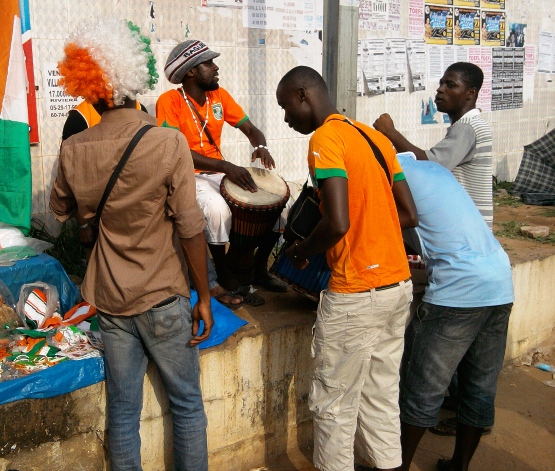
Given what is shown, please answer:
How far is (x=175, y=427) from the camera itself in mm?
3361

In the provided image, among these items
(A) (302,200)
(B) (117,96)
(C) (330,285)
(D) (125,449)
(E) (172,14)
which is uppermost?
(E) (172,14)

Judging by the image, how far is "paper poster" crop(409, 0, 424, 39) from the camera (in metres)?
8.12

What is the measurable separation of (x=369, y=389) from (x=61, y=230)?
2.90m

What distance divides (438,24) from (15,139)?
5.69 m

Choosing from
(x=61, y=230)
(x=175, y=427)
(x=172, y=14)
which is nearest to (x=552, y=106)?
(x=172, y=14)

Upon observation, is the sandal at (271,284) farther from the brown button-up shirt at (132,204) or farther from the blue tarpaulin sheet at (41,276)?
the brown button-up shirt at (132,204)

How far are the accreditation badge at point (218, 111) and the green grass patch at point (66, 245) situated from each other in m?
1.38

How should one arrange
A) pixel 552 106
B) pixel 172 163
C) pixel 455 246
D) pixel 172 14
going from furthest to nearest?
pixel 552 106 → pixel 172 14 → pixel 455 246 → pixel 172 163

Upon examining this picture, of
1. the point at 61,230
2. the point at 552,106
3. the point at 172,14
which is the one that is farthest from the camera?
the point at 552,106

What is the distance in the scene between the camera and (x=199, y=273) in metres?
3.08

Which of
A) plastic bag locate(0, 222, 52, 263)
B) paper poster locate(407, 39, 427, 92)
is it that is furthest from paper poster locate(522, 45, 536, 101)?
plastic bag locate(0, 222, 52, 263)

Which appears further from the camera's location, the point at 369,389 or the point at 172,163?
the point at 369,389

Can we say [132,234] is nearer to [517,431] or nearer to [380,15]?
[517,431]

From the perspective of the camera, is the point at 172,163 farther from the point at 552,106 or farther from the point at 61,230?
the point at 552,106
